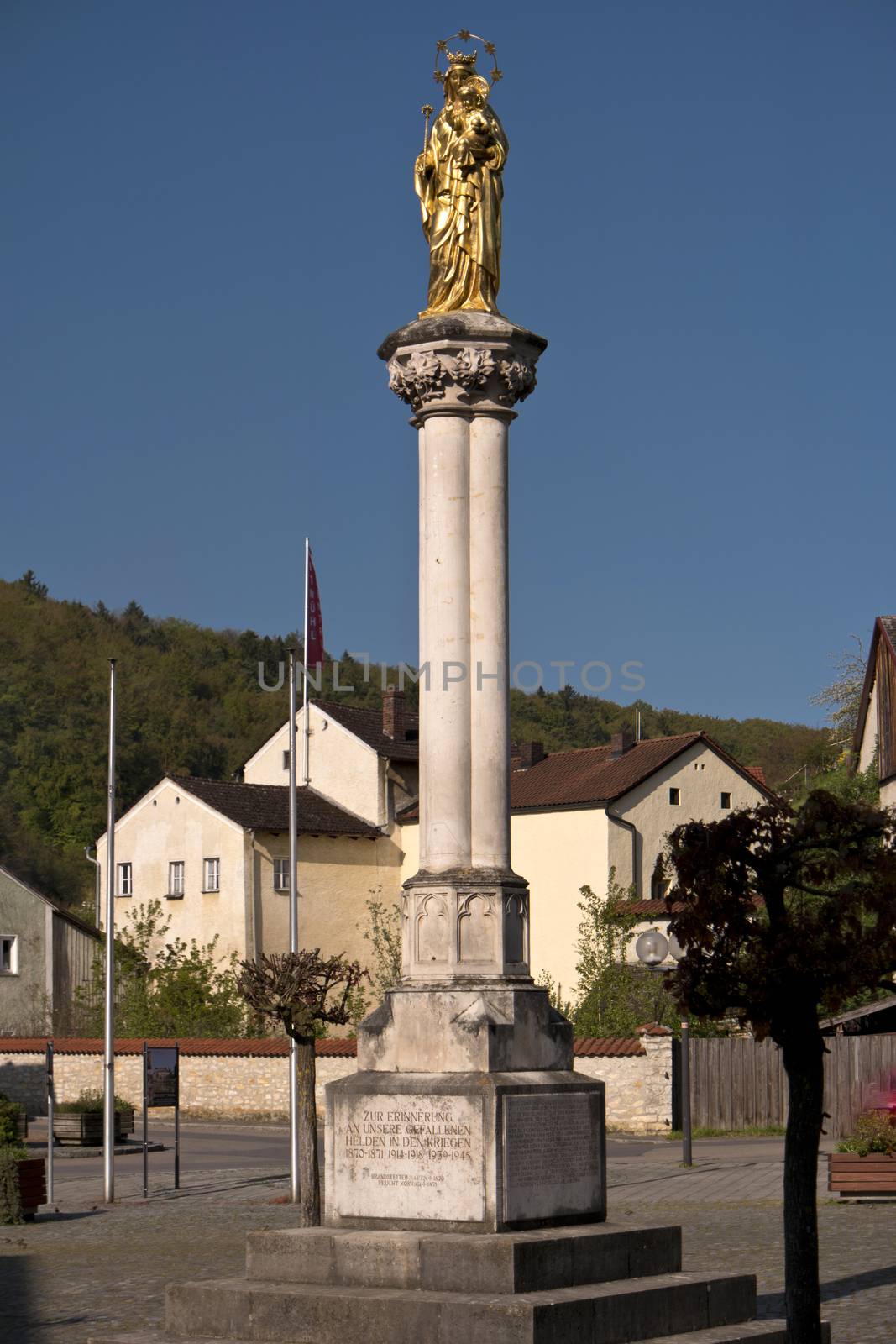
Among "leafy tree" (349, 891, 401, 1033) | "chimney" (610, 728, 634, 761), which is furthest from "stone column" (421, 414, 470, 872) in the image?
"chimney" (610, 728, 634, 761)

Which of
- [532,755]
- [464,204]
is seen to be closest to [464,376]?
[464,204]

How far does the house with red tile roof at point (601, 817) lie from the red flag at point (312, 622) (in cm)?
2363

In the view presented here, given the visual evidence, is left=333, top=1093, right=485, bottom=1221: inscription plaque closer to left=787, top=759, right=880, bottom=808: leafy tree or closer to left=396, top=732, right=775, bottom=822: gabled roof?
left=787, top=759, right=880, bottom=808: leafy tree

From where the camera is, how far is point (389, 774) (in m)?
54.3

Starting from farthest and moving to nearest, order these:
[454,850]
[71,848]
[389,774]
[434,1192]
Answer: [71,848]
[389,774]
[454,850]
[434,1192]

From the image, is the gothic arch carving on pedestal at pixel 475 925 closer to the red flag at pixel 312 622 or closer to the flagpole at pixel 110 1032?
the flagpole at pixel 110 1032

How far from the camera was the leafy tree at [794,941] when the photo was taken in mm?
10180

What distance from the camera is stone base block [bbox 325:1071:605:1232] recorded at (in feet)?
35.6

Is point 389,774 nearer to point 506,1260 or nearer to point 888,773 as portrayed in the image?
point 888,773

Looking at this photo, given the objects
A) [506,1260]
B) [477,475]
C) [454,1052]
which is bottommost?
[506,1260]

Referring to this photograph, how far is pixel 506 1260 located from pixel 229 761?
7519 centimetres

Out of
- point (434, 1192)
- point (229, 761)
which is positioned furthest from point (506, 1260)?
point (229, 761)

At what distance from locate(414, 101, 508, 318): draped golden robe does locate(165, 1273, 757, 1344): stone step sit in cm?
639

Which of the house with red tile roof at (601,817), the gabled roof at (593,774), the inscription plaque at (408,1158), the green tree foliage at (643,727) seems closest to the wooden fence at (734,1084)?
the house with red tile roof at (601,817)
